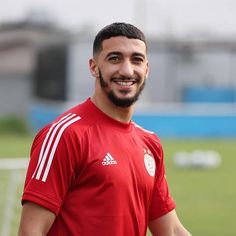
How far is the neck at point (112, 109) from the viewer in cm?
355

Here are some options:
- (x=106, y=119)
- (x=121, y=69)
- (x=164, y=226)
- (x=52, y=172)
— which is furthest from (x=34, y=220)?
(x=164, y=226)

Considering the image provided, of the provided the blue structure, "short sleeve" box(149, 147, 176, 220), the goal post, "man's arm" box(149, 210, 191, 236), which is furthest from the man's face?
the blue structure

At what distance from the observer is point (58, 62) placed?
40062 millimetres

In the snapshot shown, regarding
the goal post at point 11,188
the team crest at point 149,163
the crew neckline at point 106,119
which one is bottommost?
the goal post at point 11,188

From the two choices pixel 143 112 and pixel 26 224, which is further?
pixel 143 112

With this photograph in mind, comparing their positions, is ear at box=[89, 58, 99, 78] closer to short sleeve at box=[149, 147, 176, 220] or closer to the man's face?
the man's face

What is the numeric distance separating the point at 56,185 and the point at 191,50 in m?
39.3

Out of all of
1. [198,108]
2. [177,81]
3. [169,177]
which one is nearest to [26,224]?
[169,177]

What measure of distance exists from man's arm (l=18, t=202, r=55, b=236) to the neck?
1.60ft

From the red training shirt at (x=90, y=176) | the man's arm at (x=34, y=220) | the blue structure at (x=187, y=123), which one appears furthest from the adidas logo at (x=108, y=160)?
the blue structure at (x=187, y=123)

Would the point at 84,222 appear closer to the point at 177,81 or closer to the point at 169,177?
the point at 169,177

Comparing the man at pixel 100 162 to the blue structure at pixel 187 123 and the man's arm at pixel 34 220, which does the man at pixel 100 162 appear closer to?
the man's arm at pixel 34 220

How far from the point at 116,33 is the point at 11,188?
15.3ft

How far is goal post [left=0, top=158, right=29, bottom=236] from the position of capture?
7465 mm
